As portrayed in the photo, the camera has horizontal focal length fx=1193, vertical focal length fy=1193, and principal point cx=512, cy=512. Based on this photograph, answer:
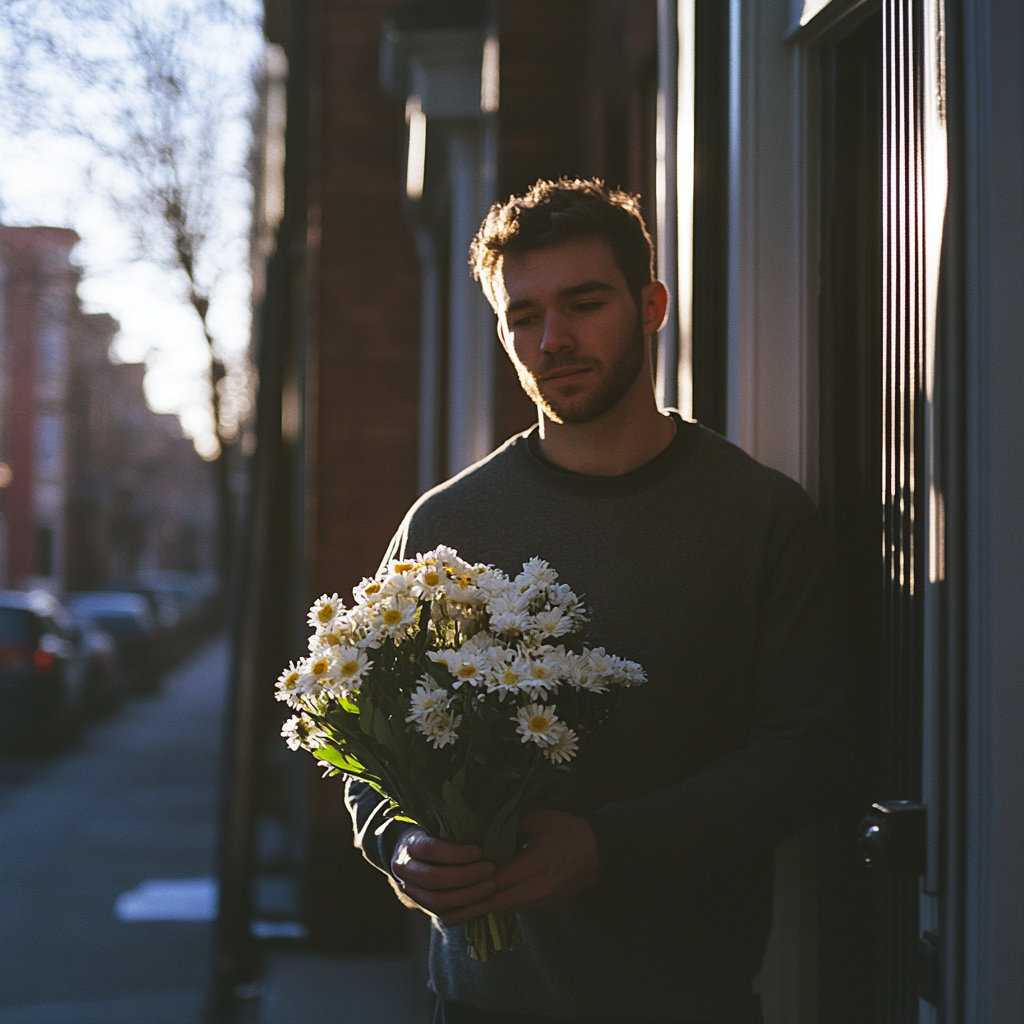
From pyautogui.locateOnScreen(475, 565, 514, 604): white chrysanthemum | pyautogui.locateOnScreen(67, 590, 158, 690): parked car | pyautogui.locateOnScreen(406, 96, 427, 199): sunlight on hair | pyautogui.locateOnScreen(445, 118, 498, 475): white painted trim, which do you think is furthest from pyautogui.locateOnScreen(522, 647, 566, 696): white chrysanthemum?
pyautogui.locateOnScreen(67, 590, 158, 690): parked car

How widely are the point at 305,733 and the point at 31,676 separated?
13.0 metres

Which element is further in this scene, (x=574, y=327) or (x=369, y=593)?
(x=574, y=327)

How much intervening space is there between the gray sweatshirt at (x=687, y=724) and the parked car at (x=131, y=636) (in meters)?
20.7

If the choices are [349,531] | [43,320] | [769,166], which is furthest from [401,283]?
[769,166]

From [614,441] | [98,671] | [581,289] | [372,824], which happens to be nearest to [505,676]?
[372,824]

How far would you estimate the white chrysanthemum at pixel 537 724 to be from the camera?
155cm

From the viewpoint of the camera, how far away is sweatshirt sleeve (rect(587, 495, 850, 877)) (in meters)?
1.74

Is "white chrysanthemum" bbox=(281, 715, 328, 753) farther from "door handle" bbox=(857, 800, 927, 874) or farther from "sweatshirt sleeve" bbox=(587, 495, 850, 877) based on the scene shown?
"door handle" bbox=(857, 800, 927, 874)

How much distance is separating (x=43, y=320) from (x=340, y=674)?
6.39 metres

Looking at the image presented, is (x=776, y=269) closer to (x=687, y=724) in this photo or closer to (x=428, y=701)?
(x=687, y=724)

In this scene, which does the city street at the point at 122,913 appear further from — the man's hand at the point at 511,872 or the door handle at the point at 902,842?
the door handle at the point at 902,842

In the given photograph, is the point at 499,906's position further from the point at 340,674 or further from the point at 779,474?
the point at 779,474

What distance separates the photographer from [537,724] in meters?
1.56

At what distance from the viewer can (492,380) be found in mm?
4867
